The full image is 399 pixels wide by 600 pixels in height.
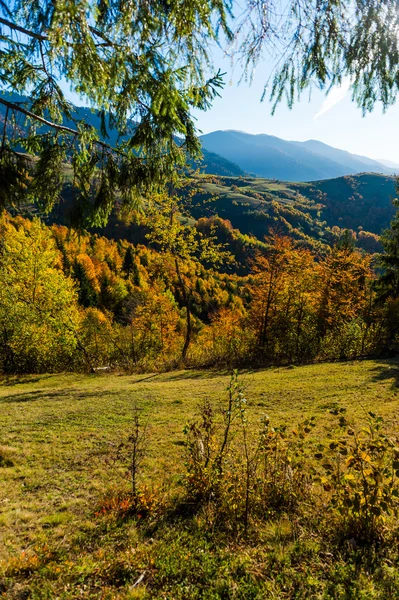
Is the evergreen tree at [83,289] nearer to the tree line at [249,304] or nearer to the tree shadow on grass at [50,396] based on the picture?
the tree line at [249,304]

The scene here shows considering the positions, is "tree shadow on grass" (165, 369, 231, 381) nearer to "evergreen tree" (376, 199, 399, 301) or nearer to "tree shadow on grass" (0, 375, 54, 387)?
"tree shadow on grass" (0, 375, 54, 387)

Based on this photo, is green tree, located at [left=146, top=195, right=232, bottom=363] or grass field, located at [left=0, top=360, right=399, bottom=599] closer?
grass field, located at [left=0, top=360, right=399, bottom=599]

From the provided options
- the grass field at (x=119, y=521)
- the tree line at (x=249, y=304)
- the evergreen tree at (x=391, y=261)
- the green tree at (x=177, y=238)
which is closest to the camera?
the grass field at (x=119, y=521)

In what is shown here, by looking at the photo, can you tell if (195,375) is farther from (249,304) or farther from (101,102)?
(101,102)

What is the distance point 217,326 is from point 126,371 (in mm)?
29132

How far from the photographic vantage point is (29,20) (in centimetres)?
378

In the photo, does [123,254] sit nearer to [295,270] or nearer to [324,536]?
[295,270]

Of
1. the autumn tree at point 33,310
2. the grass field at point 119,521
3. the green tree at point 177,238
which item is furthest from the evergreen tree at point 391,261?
the autumn tree at point 33,310

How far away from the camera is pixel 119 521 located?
13.5 feet

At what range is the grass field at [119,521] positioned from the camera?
299 cm

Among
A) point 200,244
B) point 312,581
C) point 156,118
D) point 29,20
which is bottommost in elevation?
point 312,581

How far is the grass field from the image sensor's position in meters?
2.99

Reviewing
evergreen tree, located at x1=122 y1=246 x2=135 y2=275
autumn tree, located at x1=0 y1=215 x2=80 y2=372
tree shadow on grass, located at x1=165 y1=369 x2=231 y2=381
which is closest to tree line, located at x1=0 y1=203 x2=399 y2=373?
autumn tree, located at x1=0 y1=215 x2=80 y2=372

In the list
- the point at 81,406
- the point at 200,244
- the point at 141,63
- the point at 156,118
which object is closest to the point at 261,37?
the point at 141,63
